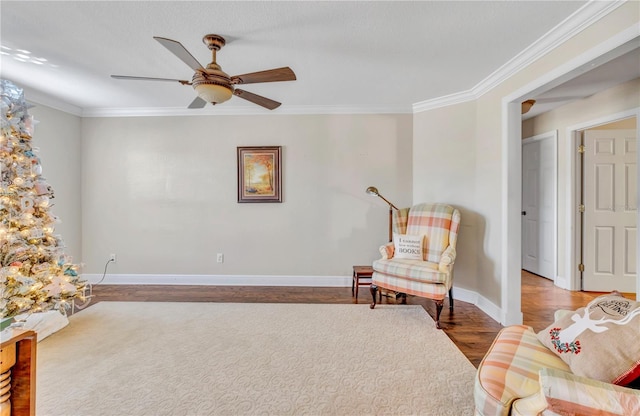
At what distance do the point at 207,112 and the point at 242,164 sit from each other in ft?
2.92

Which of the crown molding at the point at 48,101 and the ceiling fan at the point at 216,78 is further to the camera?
the crown molding at the point at 48,101

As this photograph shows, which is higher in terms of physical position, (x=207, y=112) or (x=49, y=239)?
(x=207, y=112)

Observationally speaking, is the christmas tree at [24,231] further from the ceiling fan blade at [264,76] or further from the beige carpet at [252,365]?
the ceiling fan blade at [264,76]

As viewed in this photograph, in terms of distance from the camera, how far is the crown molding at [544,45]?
1777 millimetres

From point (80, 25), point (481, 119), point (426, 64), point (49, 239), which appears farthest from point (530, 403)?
point (49, 239)

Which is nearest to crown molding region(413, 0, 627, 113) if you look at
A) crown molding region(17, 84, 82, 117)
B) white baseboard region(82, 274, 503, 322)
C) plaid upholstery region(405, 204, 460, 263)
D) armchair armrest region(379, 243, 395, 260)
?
plaid upholstery region(405, 204, 460, 263)

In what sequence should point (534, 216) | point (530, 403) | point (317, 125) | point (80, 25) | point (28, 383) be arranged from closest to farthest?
point (530, 403), point (28, 383), point (80, 25), point (317, 125), point (534, 216)

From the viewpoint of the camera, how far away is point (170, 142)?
13.0 feet

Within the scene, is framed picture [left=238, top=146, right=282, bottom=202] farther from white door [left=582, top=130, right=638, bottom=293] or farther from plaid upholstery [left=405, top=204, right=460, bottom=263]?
white door [left=582, top=130, right=638, bottom=293]

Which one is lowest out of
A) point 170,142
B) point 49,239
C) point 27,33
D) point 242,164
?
point 49,239

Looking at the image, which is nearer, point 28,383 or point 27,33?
point 28,383

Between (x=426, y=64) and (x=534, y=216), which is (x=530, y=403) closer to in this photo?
(x=426, y=64)

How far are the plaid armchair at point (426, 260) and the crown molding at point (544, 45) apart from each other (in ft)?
4.42

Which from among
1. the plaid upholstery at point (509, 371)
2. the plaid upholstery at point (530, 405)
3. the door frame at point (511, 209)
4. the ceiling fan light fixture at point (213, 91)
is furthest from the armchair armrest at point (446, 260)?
the ceiling fan light fixture at point (213, 91)
